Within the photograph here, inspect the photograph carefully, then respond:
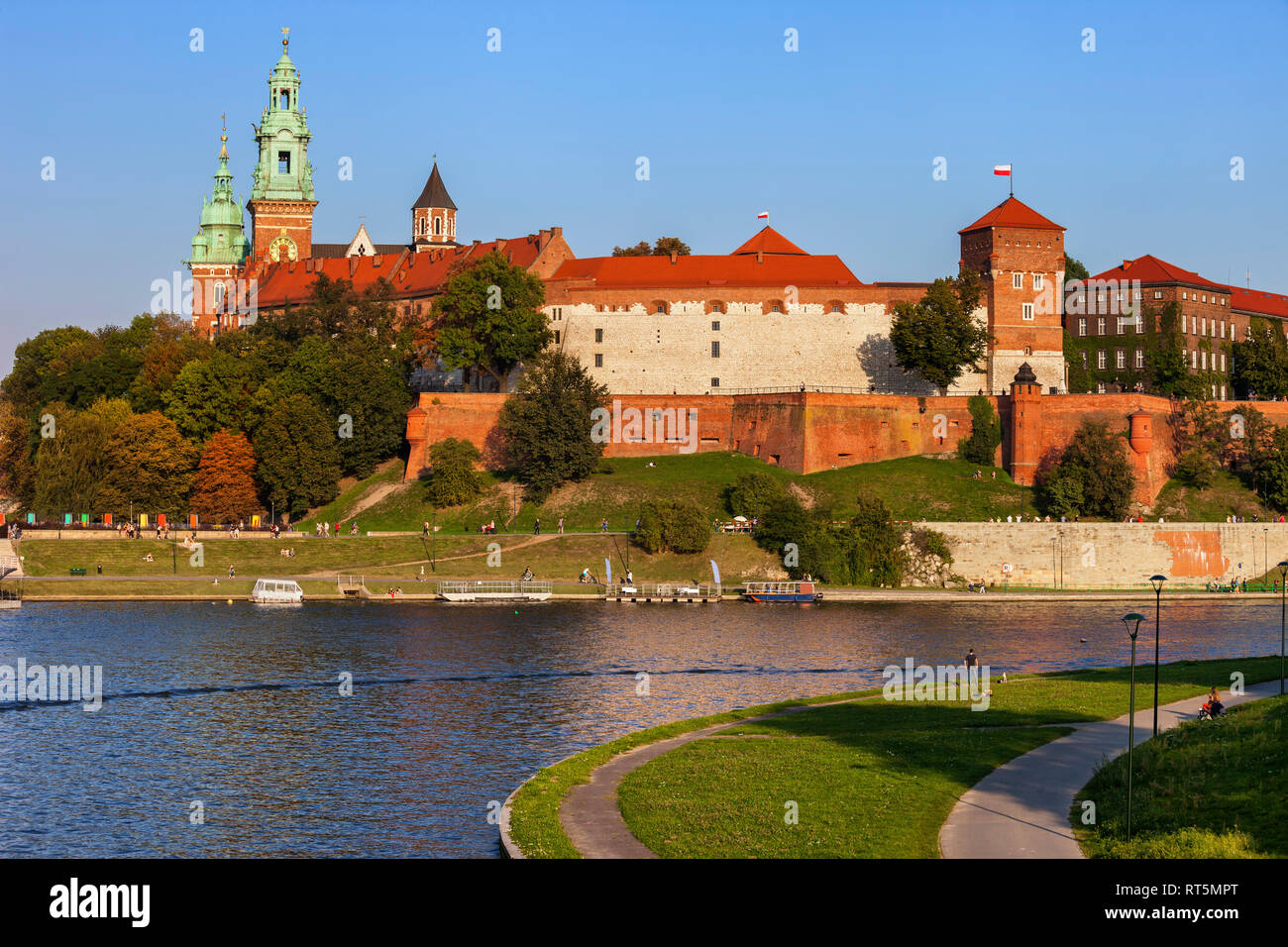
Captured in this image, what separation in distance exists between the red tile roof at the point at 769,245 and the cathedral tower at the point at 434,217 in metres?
32.0

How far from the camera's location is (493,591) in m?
63.1

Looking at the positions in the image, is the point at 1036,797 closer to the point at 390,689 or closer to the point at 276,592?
the point at 390,689

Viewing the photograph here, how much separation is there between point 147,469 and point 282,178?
184 ft

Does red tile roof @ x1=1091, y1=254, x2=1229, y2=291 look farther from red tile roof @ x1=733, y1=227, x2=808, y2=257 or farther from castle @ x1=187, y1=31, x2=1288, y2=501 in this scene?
red tile roof @ x1=733, y1=227, x2=808, y2=257

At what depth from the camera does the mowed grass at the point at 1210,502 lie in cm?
7350

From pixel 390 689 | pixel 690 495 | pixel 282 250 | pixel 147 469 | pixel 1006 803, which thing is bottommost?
pixel 390 689

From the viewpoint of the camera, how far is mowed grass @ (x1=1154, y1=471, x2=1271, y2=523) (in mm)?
73500

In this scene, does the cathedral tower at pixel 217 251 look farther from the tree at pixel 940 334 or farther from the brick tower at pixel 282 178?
the tree at pixel 940 334

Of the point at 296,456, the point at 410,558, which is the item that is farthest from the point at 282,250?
the point at 410,558

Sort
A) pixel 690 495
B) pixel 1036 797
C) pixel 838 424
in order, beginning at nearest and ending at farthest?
pixel 1036 797 < pixel 690 495 < pixel 838 424

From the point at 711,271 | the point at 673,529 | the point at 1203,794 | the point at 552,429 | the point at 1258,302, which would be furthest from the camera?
the point at 1258,302

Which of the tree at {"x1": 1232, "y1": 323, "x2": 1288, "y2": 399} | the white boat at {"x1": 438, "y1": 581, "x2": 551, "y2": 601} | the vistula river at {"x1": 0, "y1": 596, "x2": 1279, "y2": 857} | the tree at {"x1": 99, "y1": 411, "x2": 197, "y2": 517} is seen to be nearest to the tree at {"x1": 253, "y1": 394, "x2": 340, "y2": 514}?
the tree at {"x1": 99, "y1": 411, "x2": 197, "y2": 517}

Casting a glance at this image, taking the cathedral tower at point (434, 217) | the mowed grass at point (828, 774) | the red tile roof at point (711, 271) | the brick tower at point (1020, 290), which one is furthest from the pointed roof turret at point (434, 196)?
the mowed grass at point (828, 774)

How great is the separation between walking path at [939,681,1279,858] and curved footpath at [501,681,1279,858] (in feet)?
0.04
